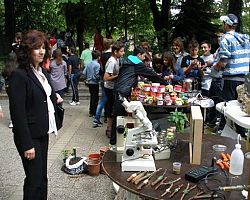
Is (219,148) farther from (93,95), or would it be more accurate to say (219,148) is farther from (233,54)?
(93,95)

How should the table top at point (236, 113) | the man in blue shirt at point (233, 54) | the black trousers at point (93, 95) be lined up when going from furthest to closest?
the black trousers at point (93, 95)
the man in blue shirt at point (233, 54)
the table top at point (236, 113)

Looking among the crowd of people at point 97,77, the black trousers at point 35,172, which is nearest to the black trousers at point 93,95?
the crowd of people at point 97,77

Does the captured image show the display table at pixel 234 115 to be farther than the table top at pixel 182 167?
Yes

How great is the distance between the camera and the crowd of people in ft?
8.75

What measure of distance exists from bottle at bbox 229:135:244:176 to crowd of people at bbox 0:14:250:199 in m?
1.51

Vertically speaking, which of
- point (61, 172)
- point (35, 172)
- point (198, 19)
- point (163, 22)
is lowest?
point (61, 172)

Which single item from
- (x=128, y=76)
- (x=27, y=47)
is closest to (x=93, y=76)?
(x=128, y=76)

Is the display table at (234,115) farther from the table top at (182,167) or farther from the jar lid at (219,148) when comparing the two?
the jar lid at (219,148)

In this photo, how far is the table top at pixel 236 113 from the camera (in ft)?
12.2

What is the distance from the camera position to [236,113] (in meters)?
4.06

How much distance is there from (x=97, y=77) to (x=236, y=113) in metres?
3.50

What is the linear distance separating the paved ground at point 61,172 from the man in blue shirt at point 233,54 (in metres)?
2.22

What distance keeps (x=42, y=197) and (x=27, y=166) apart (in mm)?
457

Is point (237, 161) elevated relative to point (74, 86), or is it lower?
elevated
